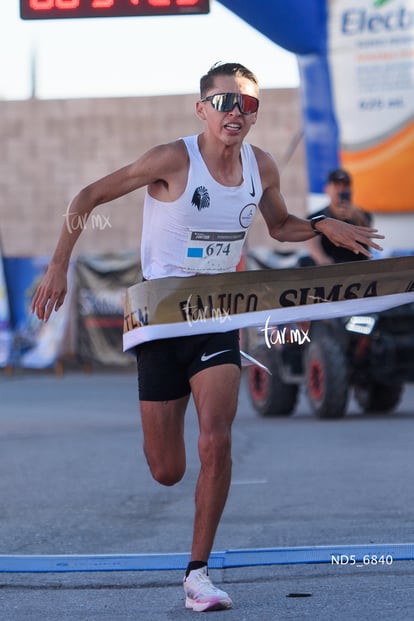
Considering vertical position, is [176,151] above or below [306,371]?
above

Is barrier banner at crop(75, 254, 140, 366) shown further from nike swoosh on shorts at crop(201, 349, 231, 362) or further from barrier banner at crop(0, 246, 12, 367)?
nike swoosh on shorts at crop(201, 349, 231, 362)

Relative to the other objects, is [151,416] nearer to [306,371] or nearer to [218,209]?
[218,209]

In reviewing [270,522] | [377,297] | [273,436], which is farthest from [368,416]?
[377,297]

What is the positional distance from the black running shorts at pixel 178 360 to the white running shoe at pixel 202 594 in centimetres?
73

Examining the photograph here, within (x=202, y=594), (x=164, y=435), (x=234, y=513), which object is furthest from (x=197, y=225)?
(x=234, y=513)

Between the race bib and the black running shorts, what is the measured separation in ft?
0.88

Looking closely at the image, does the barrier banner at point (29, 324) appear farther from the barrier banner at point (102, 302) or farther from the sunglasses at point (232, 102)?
Result: the sunglasses at point (232, 102)

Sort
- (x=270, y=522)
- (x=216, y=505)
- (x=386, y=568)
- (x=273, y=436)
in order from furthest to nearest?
1. (x=273, y=436)
2. (x=270, y=522)
3. (x=386, y=568)
4. (x=216, y=505)

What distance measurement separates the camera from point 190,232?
5863 millimetres

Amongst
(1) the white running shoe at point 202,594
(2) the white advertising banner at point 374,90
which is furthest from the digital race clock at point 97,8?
(2) the white advertising banner at point 374,90

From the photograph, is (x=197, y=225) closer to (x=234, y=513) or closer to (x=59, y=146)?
(x=234, y=513)

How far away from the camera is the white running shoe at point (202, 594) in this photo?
17.7 feet

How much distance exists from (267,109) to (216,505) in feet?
85.3

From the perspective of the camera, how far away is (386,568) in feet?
20.3
